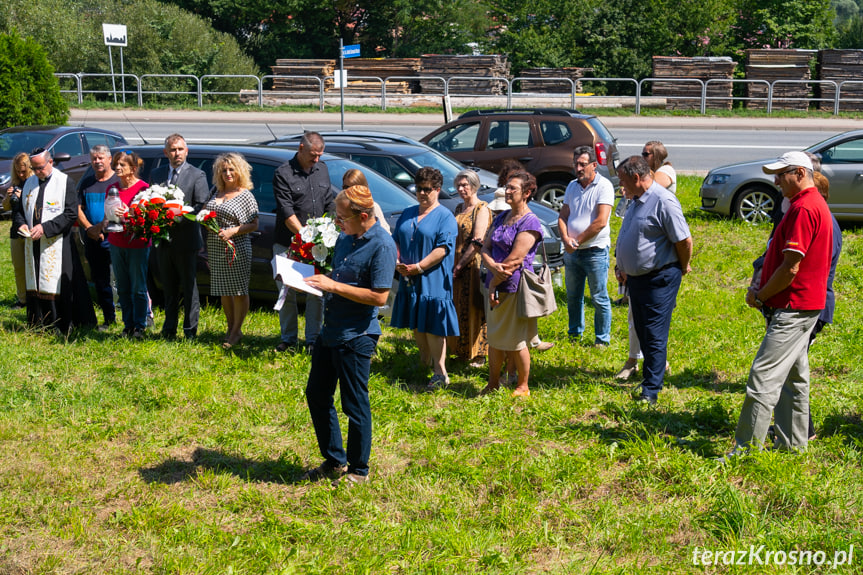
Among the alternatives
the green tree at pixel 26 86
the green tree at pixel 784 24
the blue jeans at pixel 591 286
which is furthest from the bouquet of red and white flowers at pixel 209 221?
the green tree at pixel 784 24

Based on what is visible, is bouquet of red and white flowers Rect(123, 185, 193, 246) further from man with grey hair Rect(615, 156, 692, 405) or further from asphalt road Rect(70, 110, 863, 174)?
asphalt road Rect(70, 110, 863, 174)

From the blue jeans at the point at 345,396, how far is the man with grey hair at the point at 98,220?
417 cm

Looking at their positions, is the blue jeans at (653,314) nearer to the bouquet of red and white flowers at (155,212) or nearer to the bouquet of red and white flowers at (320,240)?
the bouquet of red and white flowers at (320,240)

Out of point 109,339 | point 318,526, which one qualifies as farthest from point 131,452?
point 109,339

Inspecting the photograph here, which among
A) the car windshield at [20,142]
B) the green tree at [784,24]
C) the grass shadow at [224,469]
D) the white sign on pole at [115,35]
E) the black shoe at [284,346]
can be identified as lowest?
the grass shadow at [224,469]

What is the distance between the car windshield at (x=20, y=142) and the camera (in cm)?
1564

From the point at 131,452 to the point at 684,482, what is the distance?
3652 millimetres

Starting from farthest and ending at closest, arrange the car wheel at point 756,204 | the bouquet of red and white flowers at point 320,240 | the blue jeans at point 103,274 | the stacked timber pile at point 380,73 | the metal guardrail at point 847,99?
the stacked timber pile at point 380,73 < the metal guardrail at point 847,99 < the car wheel at point 756,204 < the blue jeans at point 103,274 < the bouquet of red and white flowers at point 320,240

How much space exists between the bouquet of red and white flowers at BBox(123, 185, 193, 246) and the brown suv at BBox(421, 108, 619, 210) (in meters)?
7.36

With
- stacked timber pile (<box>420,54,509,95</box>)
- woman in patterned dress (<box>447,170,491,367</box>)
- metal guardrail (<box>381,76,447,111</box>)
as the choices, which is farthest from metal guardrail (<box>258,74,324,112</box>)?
woman in patterned dress (<box>447,170,491,367</box>)

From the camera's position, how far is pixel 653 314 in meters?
6.48

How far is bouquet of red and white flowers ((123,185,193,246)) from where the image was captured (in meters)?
7.57

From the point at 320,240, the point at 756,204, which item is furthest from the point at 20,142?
the point at 756,204

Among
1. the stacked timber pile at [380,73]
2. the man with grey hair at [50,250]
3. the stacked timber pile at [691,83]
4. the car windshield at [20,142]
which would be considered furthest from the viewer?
the stacked timber pile at [380,73]
